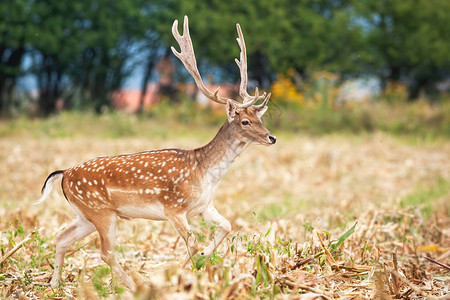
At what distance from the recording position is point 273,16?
805 inches

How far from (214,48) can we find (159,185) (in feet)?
55.0

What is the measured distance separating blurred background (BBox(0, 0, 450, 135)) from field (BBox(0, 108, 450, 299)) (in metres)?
4.80

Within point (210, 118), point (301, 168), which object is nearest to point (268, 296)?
point (301, 168)

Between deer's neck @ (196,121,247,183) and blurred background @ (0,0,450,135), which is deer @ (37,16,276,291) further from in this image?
blurred background @ (0,0,450,135)

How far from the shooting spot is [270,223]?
5.43 m

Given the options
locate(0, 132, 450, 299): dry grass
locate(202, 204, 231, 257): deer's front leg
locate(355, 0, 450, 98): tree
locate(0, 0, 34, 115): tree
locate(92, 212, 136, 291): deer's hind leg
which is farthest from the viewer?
locate(355, 0, 450, 98): tree

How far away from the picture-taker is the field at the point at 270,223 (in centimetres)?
362

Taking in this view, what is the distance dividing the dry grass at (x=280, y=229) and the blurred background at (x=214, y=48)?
6.08 metres

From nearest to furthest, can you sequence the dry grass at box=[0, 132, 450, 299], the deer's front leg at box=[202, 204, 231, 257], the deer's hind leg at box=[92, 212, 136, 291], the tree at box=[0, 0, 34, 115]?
the dry grass at box=[0, 132, 450, 299] → the deer's hind leg at box=[92, 212, 136, 291] → the deer's front leg at box=[202, 204, 231, 257] → the tree at box=[0, 0, 34, 115]

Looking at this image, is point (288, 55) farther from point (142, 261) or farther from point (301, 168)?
point (142, 261)

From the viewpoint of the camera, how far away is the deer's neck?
415 cm

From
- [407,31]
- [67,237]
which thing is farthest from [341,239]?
[407,31]

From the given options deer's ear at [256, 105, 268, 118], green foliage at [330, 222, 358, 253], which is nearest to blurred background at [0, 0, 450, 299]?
green foliage at [330, 222, 358, 253]

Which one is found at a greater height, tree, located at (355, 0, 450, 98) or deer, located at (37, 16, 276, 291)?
tree, located at (355, 0, 450, 98)
